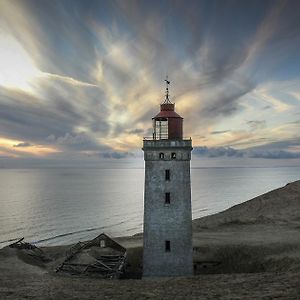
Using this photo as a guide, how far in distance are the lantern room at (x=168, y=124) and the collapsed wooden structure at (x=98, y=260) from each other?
12.9 meters

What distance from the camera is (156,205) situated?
28281mm

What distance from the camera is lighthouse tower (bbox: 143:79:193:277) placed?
28.0 metres

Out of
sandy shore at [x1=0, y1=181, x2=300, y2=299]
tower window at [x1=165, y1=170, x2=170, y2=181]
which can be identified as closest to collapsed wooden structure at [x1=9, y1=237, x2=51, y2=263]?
sandy shore at [x1=0, y1=181, x2=300, y2=299]

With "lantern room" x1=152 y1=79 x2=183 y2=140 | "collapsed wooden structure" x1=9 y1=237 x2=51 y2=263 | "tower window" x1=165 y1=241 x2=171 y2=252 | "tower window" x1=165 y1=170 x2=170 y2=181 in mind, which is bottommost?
"collapsed wooden structure" x1=9 y1=237 x2=51 y2=263

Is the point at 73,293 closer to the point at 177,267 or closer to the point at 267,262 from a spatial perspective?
the point at 177,267

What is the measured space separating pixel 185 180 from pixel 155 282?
829 centimetres

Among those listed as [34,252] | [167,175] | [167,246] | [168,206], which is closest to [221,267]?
[167,246]

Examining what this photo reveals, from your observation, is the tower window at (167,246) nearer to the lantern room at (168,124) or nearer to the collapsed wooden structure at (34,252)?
the lantern room at (168,124)

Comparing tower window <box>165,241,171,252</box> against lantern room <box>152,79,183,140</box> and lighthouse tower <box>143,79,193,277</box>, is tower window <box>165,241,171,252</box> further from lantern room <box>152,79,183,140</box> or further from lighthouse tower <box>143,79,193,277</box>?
lantern room <box>152,79,183,140</box>

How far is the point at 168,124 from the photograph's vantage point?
28859mm

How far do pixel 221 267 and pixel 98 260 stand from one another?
12806mm

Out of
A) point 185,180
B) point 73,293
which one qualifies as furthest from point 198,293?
point 185,180

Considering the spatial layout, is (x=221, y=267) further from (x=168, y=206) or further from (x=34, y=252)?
(x=34, y=252)

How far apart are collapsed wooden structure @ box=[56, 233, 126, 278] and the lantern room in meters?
12.9
